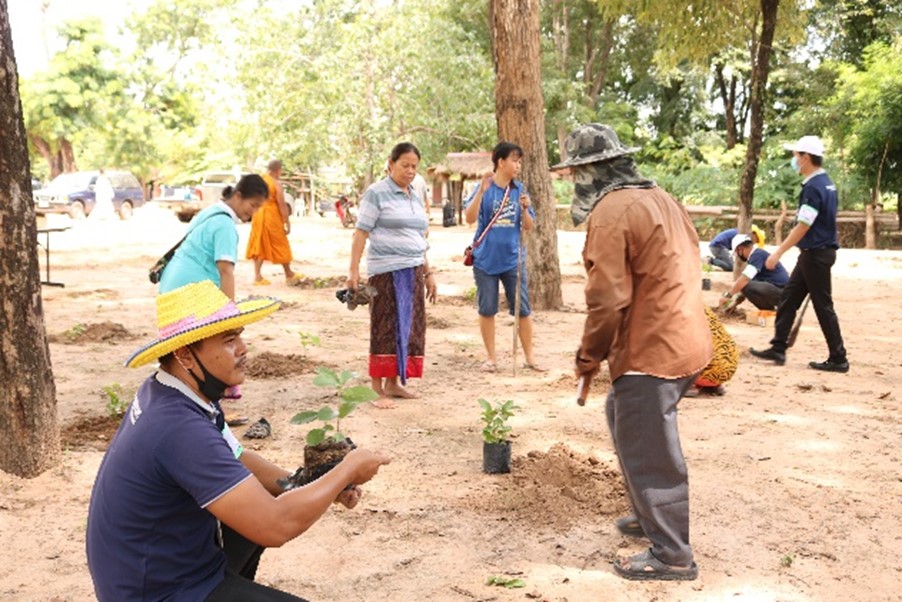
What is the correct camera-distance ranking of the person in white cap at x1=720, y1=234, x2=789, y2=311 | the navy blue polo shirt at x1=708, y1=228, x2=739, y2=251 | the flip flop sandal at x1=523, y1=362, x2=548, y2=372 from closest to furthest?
the flip flop sandal at x1=523, y1=362, x2=548, y2=372
the person in white cap at x1=720, y1=234, x2=789, y2=311
the navy blue polo shirt at x1=708, y1=228, x2=739, y2=251

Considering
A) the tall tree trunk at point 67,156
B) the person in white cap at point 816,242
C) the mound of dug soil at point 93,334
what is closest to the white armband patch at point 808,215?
the person in white cap at point 816,242

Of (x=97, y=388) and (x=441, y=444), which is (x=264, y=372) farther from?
(x=441, y=444)

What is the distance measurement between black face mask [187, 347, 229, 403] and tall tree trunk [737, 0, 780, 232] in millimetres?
11636

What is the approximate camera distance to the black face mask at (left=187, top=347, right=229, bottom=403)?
8.48 ft

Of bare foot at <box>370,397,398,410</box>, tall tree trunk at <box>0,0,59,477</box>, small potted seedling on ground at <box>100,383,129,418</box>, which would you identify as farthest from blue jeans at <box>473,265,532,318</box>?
tall tree trunk at <box>0,0,59,477</box>

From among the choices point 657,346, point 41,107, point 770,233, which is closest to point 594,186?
point 657,346

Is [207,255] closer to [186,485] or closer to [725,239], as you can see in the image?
[186,485]

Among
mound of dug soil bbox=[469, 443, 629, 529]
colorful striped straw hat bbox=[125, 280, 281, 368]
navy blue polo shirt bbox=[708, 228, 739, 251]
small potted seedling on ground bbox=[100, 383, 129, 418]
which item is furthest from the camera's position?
navy blue polo shirt bbox=[708, 228, 739, 251]

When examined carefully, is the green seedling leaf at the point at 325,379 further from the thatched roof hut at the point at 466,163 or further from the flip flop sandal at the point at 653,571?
the thatched roof hut at the point at 466,163

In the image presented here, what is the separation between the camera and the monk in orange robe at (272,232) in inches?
572

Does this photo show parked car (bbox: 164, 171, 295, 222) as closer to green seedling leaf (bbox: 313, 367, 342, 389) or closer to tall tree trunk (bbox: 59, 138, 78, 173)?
tall tree trunk (bbox: 59, 138, 78, 173)

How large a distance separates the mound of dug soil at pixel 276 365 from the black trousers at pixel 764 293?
4.98 meters

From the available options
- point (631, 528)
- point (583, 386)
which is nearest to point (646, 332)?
point (583, 386)

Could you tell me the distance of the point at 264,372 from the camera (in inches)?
321
